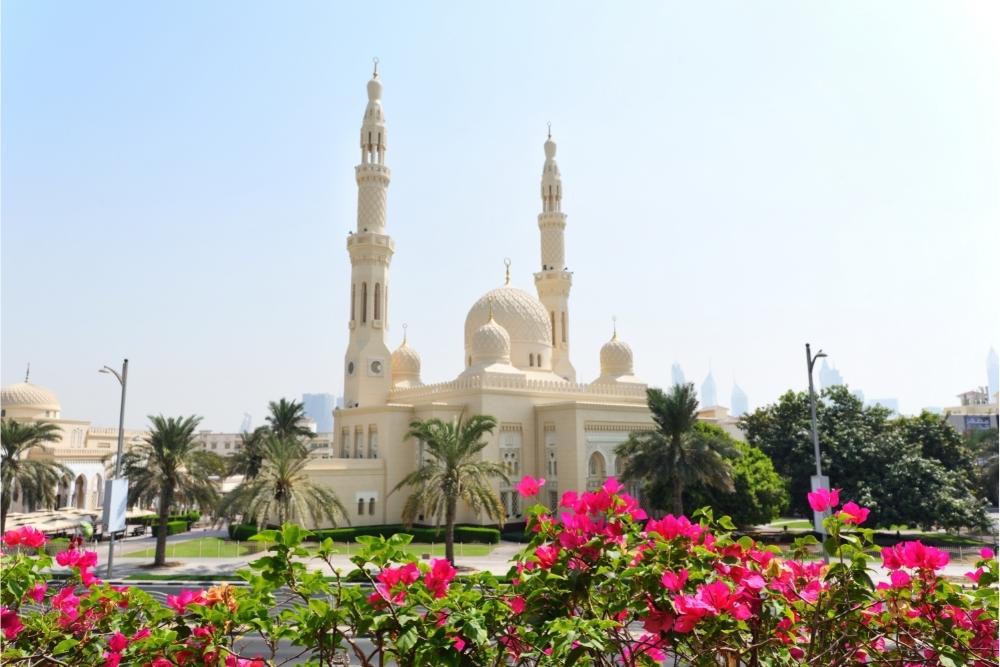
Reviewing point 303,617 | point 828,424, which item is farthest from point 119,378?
point 828,424

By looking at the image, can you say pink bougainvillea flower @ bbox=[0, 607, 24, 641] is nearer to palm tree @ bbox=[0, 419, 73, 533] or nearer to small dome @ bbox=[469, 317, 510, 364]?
palm tree @ bbox=[0, 419, 73, 533]

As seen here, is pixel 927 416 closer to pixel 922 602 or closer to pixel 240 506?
pixel 240 506

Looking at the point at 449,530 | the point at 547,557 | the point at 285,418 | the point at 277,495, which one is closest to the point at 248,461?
the point at 285,418

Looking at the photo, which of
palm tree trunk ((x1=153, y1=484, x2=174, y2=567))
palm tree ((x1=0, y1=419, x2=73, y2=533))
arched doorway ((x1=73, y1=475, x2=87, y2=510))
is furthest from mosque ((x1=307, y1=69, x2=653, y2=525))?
arched doorway ((x1=73, y1=475, x2=87, y2=510))

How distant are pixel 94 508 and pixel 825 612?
51.5m

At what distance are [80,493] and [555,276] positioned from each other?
32486 mm

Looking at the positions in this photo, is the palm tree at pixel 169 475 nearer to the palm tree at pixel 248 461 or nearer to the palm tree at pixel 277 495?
the palm tree at pixel 277 495

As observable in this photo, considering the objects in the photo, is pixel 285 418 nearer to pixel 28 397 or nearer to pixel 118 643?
pixel 28 397

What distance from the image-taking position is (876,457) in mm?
32562

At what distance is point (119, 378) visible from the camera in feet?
73.5

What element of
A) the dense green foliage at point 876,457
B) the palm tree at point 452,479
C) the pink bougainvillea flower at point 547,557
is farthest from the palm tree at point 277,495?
the dense green foliage at point 876,457

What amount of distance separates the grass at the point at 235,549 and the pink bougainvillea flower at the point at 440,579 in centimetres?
2284

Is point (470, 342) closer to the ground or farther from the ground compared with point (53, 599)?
farther from the ground

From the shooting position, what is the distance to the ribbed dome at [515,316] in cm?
3944
